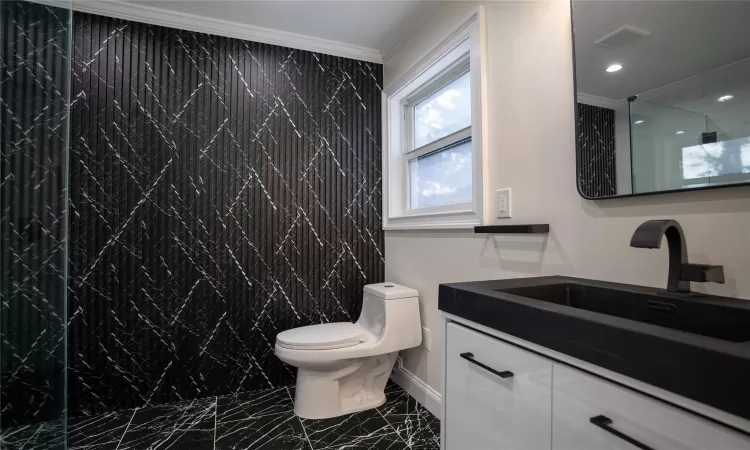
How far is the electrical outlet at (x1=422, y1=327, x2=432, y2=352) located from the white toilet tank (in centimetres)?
3

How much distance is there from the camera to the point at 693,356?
20.2 inches

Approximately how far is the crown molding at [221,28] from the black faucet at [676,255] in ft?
7.33

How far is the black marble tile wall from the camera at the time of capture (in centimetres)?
112

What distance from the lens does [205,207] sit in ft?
7.33

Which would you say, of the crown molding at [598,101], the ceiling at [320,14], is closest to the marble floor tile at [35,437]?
the ceiling at [320,14]

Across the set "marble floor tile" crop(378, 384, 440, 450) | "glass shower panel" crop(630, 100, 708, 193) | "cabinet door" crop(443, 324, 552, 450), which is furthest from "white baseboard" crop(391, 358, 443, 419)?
"glass shower panel" crop(630, 100, 708, 193)

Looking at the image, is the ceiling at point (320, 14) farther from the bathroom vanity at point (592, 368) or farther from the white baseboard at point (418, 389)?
the white baseboard at point (418, 389)

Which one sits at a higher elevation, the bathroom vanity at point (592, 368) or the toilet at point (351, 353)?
the bathroom vanity at point (592, 368)

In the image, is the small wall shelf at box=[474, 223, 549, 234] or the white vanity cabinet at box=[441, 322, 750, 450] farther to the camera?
the small wall shelf at box=[474, 223, 549, 234]

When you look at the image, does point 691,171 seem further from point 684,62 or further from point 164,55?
point 164,55

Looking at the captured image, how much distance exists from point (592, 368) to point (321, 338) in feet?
4.94

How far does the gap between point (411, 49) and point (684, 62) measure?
64.0 inches

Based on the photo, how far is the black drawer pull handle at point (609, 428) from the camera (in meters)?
0.57

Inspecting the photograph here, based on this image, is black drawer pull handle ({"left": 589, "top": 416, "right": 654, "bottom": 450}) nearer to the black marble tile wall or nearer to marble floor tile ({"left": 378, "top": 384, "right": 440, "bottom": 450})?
the black marble tile wall
